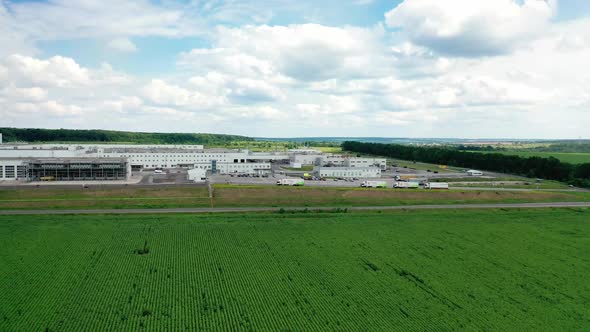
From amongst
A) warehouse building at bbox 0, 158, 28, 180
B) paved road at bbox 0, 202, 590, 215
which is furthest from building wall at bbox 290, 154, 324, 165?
warehouse building at bbox 0, 158, 28, 180

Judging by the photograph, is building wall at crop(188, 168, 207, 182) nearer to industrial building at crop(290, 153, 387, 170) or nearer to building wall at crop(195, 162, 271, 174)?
building wall at crop(195, 162, 271, 174)

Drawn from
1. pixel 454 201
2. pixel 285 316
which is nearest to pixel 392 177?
pixel 454 201

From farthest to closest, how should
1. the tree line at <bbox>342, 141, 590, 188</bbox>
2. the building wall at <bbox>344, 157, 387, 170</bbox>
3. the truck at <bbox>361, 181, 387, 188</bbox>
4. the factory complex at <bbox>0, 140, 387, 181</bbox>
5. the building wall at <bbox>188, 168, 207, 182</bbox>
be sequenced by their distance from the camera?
the building wall at <bbox>344, 157, 387, 170</bbox> → the tree line at <bbox>342, 141, 590, 188</bbox> → the building wall at <bbox>188, 168, 207, 182</bbox> → the truck at <bbox>361, 181, 387, 188</bbox> → the factory complex at <bbox>0, 140, 387, 181</bbox>

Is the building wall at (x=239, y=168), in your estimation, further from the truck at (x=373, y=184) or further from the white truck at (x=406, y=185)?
the white truck at (x=406, y=185)

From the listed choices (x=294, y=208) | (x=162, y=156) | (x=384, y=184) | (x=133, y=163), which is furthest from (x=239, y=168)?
(x=294, y=208)

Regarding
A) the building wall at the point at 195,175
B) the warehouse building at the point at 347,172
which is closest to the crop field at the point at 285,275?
the building wall at the point at 195,175

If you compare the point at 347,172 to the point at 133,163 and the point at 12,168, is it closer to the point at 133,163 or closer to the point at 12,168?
the point at 133,163

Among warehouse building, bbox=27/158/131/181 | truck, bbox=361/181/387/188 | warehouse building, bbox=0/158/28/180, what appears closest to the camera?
warehouse building, bbox=27/158/131/181
